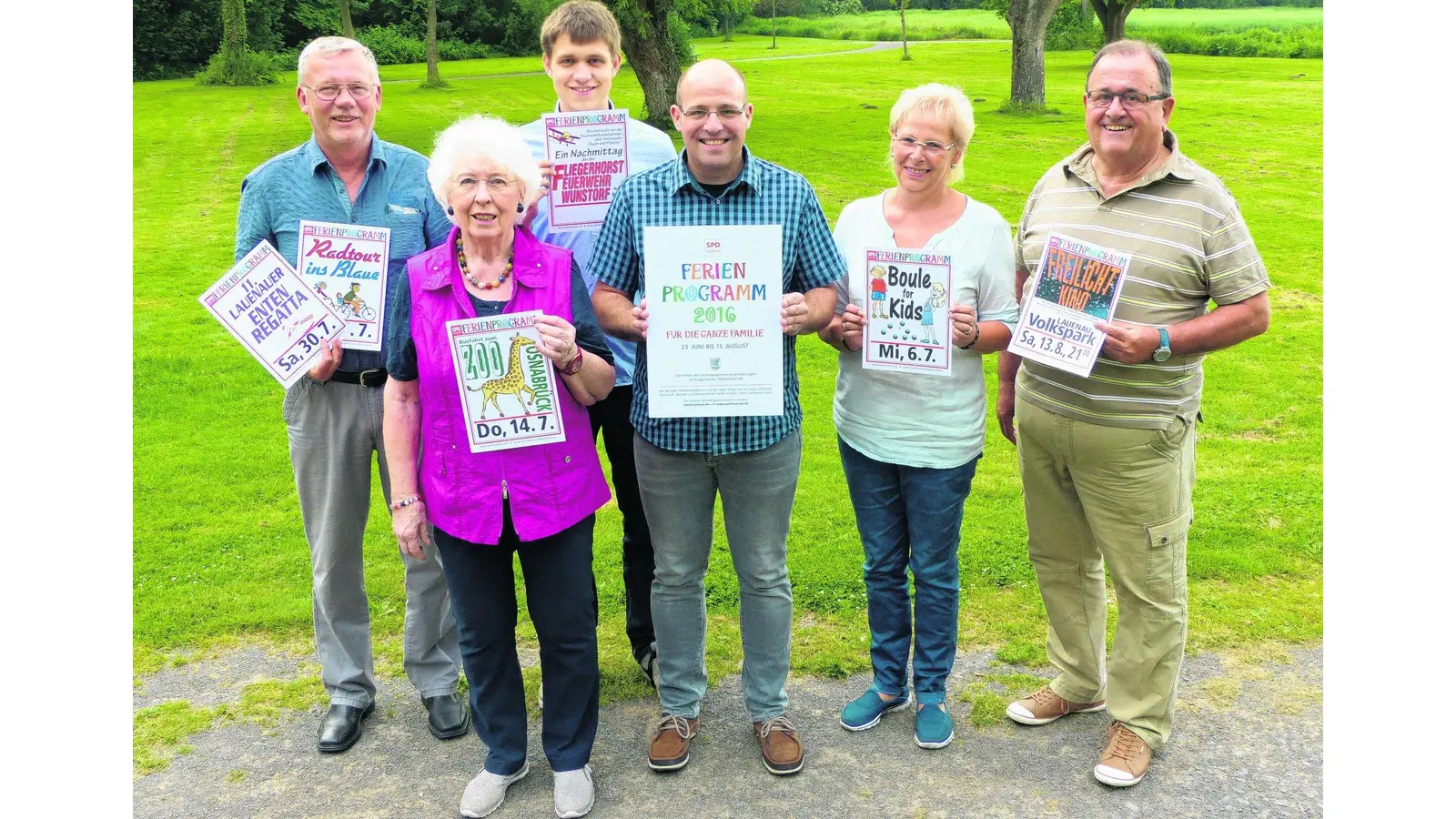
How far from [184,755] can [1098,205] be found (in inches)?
171

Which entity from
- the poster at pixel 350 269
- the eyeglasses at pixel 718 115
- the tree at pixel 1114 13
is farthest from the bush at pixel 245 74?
the eyeglasses at pixel 718 115

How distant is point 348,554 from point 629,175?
6.72 feet

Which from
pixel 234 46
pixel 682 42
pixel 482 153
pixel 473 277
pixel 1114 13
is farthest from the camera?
pixel 1114 13

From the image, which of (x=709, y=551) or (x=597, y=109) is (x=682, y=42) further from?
(x=709, y=551)

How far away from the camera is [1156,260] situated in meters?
3.88

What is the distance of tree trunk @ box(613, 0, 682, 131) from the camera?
20.6 meters

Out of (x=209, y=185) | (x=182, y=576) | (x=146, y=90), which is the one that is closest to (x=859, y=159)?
(x=209, y=185)

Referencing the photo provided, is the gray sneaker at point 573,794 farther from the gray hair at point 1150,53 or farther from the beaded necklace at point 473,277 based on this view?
the gray hair at point 1150,53

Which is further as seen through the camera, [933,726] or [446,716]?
[446,716]

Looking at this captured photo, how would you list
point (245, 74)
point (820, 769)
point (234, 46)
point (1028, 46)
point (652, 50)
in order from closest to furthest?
point (820, 769) → point (652, 50) → point (1028, 46) → point (245, 74) → point (234, 46)

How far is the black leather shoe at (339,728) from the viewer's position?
447cm

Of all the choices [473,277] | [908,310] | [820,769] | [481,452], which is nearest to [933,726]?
[820,769]

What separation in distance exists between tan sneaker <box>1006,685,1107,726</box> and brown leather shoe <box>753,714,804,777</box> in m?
0.98

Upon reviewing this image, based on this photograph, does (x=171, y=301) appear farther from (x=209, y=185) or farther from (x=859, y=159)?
(x=859, y=159)
